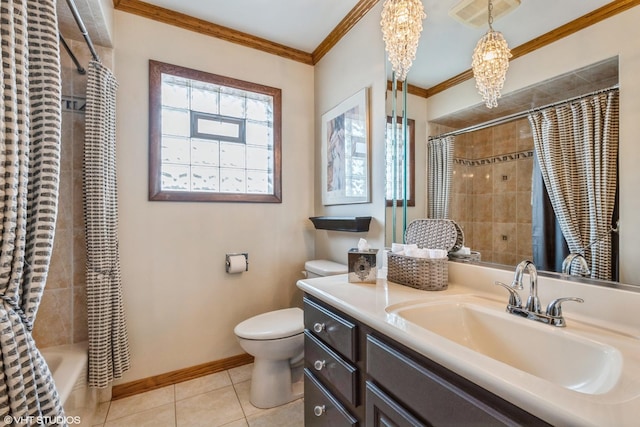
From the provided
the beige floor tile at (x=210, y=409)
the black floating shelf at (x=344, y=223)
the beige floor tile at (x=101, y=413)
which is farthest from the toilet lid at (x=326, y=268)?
the beige floor tile at (x=101, y=413)

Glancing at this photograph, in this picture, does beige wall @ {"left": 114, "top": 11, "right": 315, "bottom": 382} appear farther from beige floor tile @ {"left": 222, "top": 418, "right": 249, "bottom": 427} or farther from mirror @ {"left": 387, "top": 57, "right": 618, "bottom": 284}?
mirror @ {"left": 387, "top": 57, "right": 618, "bottom": 284}

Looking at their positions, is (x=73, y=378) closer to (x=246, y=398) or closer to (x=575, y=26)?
(x=246, y=398)

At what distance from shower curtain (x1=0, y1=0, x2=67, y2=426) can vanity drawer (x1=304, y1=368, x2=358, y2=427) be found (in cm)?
83

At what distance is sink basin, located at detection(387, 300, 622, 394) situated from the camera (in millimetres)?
673

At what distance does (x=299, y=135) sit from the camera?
247 centimetres

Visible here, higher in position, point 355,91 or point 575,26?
point 355,91

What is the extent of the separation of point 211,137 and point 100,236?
99 centimetres

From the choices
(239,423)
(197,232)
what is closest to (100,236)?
(197,232)

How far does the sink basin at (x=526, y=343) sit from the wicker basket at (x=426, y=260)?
0.54 feet

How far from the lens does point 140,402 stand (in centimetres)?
178

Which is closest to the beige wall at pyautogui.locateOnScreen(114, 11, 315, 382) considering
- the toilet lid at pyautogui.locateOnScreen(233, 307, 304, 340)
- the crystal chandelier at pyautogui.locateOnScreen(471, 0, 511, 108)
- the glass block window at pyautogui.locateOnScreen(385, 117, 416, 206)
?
the toilet lid at pyautogui.locateOnScreen(233, 307, 304, 340)

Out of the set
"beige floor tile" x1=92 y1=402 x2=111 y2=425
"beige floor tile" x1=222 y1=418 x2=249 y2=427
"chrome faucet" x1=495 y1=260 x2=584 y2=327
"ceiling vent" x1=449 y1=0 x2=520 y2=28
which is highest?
"ceiling vent" x1=449 y1=0 x2=520 y2=28

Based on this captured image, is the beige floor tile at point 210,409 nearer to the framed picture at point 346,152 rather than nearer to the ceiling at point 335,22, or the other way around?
the framed picture at point 346,152

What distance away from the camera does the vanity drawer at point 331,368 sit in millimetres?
984
